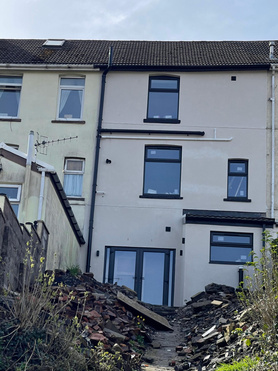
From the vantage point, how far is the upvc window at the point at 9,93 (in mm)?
32250

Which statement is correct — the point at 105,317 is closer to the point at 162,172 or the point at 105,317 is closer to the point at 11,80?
the point at 162,172

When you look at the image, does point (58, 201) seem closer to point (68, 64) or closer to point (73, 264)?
point (73, 264)

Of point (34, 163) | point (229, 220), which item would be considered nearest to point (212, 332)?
point (34, 163)

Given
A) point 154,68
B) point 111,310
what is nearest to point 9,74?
point 154,68

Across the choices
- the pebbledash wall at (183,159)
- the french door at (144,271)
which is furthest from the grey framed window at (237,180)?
the french door at (144,271)

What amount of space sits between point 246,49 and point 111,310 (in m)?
16.7

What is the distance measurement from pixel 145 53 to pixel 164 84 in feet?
7.61

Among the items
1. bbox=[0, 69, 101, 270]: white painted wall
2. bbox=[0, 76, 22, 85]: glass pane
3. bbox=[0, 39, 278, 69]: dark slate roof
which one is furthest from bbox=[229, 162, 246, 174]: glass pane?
bbox=[0, 76, 22, 85]: glass pane

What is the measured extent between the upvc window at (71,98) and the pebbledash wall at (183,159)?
108cm

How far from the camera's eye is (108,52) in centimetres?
3369

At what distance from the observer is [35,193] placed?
76.6 feet

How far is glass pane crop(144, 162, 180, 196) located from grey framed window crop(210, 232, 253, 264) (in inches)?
118

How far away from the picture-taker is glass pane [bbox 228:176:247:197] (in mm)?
30000

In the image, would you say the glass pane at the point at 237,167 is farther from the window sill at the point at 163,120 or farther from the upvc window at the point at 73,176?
the upvc window at the point at 73,176
